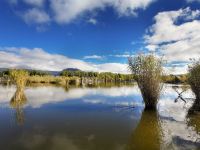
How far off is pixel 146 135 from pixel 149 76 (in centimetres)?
759

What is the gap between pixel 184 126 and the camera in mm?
12281

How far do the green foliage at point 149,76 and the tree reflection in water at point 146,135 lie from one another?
3.17 metres

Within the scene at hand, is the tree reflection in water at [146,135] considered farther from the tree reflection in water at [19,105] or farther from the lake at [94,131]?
the tree reflection in water at [19,105]

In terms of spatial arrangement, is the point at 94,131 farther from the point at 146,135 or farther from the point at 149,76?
the point at 149,76

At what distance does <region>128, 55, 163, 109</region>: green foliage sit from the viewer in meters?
17.4

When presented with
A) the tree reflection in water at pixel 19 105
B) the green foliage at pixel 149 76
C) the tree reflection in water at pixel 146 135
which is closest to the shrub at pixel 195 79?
the green foliage at pixel 149 76

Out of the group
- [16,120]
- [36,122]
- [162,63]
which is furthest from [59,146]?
[162,63]

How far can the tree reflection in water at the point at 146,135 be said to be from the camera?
8.75 m

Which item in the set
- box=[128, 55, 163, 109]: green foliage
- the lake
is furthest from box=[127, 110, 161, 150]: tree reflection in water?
box=[128, 55, 163, 109]: green foliage

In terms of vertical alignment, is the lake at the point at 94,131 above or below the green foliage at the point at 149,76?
below

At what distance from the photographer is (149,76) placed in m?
17.4

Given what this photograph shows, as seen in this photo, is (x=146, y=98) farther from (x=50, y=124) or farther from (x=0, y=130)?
(x=0, y=130)

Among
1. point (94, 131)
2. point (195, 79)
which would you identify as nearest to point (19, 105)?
point (94, 131)

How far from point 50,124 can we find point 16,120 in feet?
6.42
